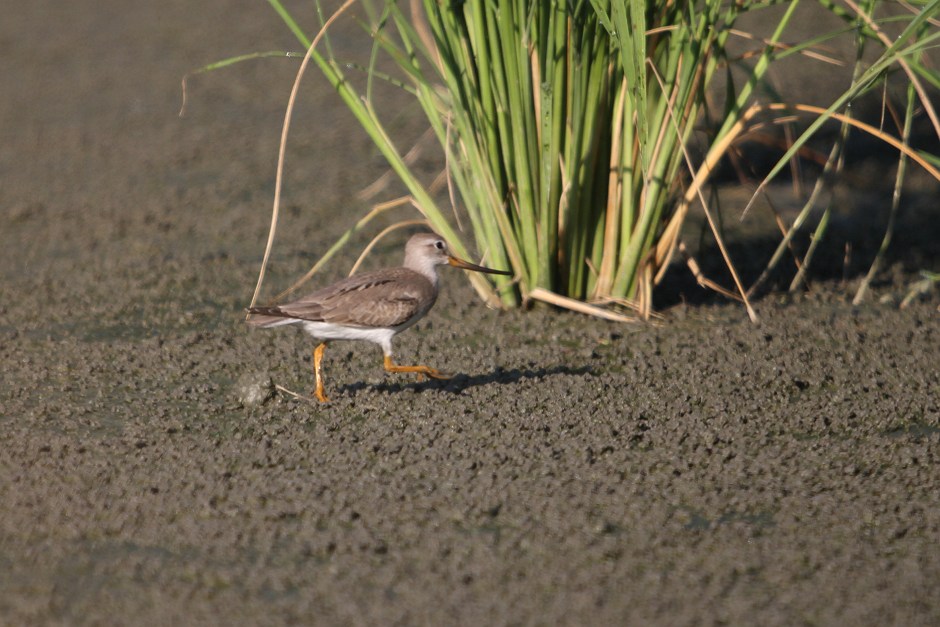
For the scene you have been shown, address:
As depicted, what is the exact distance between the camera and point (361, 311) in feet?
17.1

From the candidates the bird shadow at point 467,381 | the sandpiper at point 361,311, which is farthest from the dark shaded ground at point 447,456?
the sandpiper at point 361,311

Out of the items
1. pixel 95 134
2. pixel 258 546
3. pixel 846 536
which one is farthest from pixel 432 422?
pixel 95 134

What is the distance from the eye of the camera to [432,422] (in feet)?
16.1

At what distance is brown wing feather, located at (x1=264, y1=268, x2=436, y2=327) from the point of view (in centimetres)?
520

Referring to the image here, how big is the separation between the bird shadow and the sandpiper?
6 centimetres

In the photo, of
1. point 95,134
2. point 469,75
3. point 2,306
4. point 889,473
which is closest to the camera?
point 889,473

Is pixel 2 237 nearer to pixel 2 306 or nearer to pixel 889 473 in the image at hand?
pixel 2 306

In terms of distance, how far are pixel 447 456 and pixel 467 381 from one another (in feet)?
2.66

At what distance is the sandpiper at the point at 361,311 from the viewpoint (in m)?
5.19

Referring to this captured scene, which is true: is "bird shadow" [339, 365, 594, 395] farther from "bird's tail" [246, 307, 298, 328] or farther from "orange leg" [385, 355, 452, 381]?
"bird's tail" [246, 307, 298, 328]

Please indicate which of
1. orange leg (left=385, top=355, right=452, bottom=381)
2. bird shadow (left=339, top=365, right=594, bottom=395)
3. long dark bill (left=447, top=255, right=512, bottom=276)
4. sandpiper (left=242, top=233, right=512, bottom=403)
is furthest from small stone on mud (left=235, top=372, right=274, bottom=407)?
long dark bill (left=447, top=255, right=512, bottom=276)

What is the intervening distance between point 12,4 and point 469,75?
1009 cm

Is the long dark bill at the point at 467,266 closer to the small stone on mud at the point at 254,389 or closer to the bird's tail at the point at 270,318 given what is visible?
the bird's tail at the point at 270,318

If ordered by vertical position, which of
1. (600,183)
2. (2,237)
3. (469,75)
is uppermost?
(469,75)
